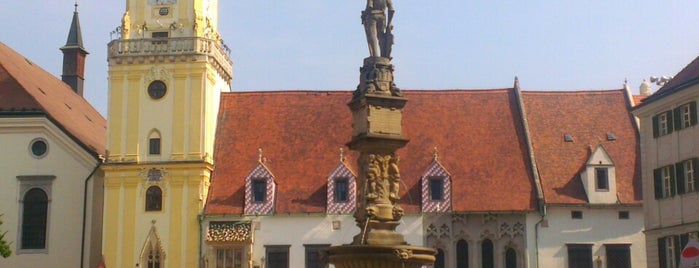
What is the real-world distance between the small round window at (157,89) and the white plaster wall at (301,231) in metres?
5.77

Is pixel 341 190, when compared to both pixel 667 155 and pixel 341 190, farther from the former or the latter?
pixel 667 155

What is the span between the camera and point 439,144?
46594 millimetres

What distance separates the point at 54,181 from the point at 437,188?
16096mm

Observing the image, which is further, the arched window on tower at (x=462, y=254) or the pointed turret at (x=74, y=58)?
the pointed turret at (x=74, y=58)

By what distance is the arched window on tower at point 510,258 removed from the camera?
43312 millimetres

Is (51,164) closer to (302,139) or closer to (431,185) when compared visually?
(302,139)

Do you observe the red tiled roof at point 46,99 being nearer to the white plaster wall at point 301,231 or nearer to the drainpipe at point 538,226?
the white plaster wall at point 301,231

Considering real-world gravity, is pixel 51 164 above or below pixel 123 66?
below

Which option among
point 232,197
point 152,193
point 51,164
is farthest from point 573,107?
point 51,164

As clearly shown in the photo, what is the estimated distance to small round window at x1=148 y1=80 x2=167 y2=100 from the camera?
45219 millimetres

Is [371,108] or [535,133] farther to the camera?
[535,133]

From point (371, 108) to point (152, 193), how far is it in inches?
990

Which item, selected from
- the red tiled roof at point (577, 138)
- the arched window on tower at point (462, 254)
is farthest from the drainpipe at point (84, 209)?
the red tiled roof at point (577, 138)

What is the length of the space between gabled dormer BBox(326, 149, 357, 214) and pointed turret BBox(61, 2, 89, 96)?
22759 mm
